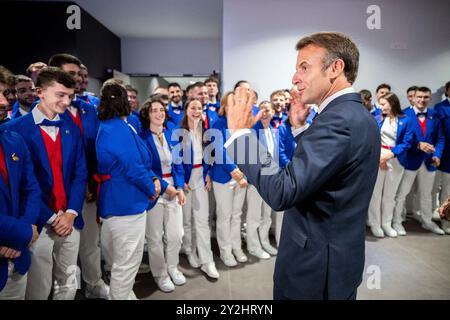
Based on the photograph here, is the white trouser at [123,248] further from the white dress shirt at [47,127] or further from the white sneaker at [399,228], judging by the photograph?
the white sneaker at [399,228]

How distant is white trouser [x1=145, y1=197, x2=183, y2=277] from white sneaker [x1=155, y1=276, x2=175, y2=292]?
38 mm

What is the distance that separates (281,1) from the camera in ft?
14.5

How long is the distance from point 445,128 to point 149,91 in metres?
7.32

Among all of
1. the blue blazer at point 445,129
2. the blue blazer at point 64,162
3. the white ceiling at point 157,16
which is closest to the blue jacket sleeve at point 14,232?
the blue blazer at point 64,162

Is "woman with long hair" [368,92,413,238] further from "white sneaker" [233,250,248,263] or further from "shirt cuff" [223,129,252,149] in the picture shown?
"shirt cuff" [223,129,252,149]

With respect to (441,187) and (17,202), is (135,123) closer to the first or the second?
(17,202)

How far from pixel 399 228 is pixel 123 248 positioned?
3.65 m

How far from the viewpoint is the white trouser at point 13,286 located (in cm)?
148

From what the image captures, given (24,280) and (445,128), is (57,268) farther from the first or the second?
(445,128)

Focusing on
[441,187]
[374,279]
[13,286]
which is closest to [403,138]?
[441,187]

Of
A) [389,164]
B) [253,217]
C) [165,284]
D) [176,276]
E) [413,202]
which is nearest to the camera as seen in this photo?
[165,284]

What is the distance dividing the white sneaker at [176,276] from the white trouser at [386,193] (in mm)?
2714

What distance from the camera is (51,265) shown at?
1748 millimetres
